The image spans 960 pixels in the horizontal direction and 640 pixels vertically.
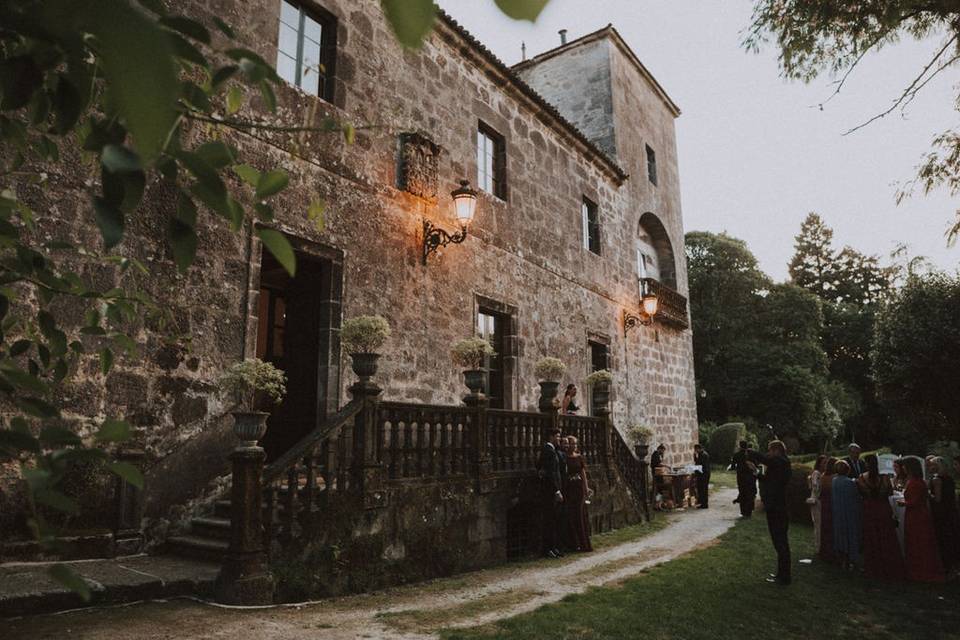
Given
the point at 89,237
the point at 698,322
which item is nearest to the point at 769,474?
the point at 89,237

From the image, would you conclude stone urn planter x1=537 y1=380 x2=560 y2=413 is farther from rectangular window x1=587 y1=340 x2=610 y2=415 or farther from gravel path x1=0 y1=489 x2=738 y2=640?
rectangular window x1=587 y1=340 x2=610 y2=415

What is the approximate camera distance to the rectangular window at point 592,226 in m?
15.1

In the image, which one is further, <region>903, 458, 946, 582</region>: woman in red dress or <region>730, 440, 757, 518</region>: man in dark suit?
<region>730, 440, 757, 518</region>: man in dark suit

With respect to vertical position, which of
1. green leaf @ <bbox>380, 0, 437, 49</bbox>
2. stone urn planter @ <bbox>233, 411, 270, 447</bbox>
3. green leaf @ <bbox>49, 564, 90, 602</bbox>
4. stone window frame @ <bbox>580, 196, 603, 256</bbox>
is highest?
stone window frame @ <bbox>580, 196, 603, 256</bbox>

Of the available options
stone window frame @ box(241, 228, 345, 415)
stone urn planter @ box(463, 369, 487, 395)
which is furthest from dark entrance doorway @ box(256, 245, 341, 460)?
stone urn planter @ box(463, 369, 487, 395)

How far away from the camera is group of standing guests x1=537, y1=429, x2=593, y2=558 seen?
8438mm

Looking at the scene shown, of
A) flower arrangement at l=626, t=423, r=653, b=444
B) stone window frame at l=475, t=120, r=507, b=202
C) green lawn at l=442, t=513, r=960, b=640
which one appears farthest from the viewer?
flower arrangement at l=626, t=423, r=653, b=444

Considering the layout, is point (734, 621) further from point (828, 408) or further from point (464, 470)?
point (828, 408)

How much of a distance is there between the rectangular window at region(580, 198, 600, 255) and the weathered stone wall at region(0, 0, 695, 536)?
28cm

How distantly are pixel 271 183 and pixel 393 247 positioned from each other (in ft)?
27.0

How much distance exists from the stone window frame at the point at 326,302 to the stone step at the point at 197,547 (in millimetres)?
2068

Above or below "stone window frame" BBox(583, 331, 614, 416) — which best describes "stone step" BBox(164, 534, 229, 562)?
below

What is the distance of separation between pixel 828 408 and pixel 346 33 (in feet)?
97.4

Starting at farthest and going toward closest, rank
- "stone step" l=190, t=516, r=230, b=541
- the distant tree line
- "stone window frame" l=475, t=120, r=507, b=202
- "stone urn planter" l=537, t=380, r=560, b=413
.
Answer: the distant tree line < "stone window frame" l=475, t=120, r=507, b=202 < "stone urn planter" l=537, t=380, r=560, b=413 < "stone step" l=190, t=516, r=230, b=541
